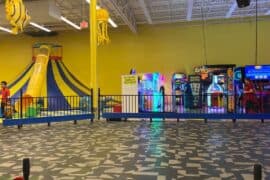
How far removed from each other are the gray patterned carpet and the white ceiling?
22.1 ft

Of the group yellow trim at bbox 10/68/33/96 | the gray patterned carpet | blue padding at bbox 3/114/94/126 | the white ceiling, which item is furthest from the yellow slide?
the gray patterned carpet

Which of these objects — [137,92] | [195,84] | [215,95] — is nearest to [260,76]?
[215,95]

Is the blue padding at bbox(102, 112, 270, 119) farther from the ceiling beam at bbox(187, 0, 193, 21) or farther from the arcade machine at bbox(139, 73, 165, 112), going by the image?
the ceiling beam at bbox(187, 0, 193, 21)

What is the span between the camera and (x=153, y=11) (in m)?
17.4

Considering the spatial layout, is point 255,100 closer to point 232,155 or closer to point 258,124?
point 258,124

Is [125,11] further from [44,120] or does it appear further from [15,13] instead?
[15,13]

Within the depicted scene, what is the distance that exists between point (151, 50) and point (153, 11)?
3112 millimetres

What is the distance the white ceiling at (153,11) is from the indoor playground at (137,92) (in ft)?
0.19

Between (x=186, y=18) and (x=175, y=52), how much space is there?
210cm

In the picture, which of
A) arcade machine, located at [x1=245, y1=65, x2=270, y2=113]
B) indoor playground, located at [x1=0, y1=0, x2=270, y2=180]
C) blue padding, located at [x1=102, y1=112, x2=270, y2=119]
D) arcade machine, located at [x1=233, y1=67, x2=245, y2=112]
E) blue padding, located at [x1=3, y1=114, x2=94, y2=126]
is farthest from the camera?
arcade machine, located at [x1=245, y1=65, x2=270, y2=113]

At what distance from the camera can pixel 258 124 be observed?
33.5ft

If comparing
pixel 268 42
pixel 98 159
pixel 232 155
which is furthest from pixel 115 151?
pixel 268 42

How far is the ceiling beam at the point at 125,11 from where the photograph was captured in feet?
46.4

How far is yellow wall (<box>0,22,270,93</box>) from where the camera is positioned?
743 inches
